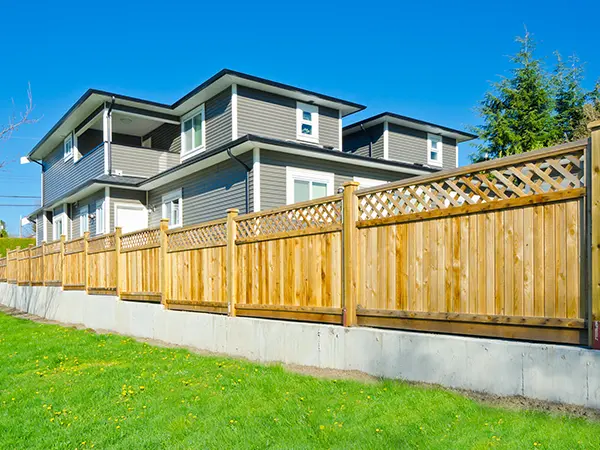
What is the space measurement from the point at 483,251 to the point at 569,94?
18.0 metres

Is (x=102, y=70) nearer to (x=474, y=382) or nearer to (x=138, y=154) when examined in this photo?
(x=138, y=154)

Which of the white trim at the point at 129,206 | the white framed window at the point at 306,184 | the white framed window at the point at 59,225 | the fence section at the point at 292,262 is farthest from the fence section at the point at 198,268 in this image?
the white framed window at the point at 59,225

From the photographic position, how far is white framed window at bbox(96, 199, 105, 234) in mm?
18812

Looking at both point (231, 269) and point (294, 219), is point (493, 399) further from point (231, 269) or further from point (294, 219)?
point (231, 269)

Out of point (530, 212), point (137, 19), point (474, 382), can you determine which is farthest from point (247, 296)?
point (137, 19)

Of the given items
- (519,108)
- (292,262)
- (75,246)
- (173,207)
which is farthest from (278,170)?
(519,108)

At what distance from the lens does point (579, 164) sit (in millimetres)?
4215

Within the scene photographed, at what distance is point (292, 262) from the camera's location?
706cm

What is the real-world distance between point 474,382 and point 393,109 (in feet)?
55.0

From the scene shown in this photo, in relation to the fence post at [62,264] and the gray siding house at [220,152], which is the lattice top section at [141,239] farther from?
the fence post at [62,264]

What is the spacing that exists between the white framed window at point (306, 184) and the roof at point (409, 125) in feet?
17.8

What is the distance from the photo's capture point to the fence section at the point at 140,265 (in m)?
10.5

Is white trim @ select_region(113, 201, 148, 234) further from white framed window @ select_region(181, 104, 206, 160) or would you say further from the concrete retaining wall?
the concrete retaining wall

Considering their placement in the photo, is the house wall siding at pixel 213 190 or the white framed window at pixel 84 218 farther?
the white framed window at pixel 84 218
